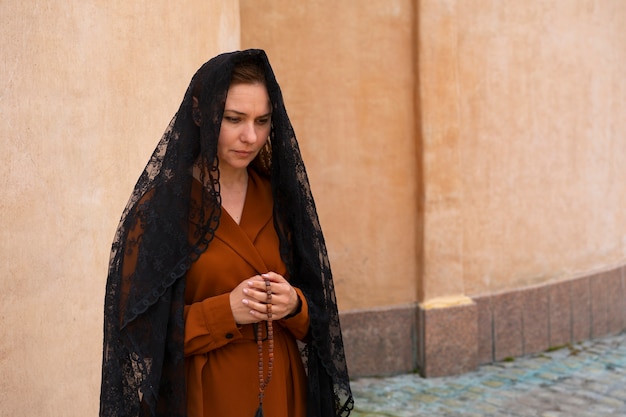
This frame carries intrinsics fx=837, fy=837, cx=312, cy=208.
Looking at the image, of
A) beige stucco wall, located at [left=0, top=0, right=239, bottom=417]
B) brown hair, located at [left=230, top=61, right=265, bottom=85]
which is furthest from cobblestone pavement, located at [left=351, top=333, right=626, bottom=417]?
brown hair, located at [left=230, top=61, right=265, bottom=85]

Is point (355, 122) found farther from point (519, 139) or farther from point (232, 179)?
point (232, 179)

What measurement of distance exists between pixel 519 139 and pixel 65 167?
15.1ft

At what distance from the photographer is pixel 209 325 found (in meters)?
2.41

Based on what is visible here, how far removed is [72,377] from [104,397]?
191 cm

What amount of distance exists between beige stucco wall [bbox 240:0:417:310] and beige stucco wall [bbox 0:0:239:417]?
7.03 feet

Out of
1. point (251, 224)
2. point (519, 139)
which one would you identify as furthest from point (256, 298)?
point (519, 139)

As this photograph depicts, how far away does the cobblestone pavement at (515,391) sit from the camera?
621cm

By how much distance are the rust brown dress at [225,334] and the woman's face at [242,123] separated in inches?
6.0

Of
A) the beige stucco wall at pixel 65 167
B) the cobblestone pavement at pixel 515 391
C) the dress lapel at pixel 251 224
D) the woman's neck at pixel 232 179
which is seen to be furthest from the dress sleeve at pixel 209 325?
the cobblestone pavement at pixel 515 391

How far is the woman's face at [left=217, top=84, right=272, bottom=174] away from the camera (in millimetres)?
2434

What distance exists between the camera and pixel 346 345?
696 centimetres

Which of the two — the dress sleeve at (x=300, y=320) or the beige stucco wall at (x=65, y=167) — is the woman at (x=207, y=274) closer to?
the dress sleeve at (x=300, y=320)

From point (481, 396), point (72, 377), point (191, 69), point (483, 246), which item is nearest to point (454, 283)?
point (483, 246)

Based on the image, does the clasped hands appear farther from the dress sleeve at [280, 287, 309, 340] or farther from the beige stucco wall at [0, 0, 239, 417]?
the beige stucco wall at [0, 0, 239, 417]
